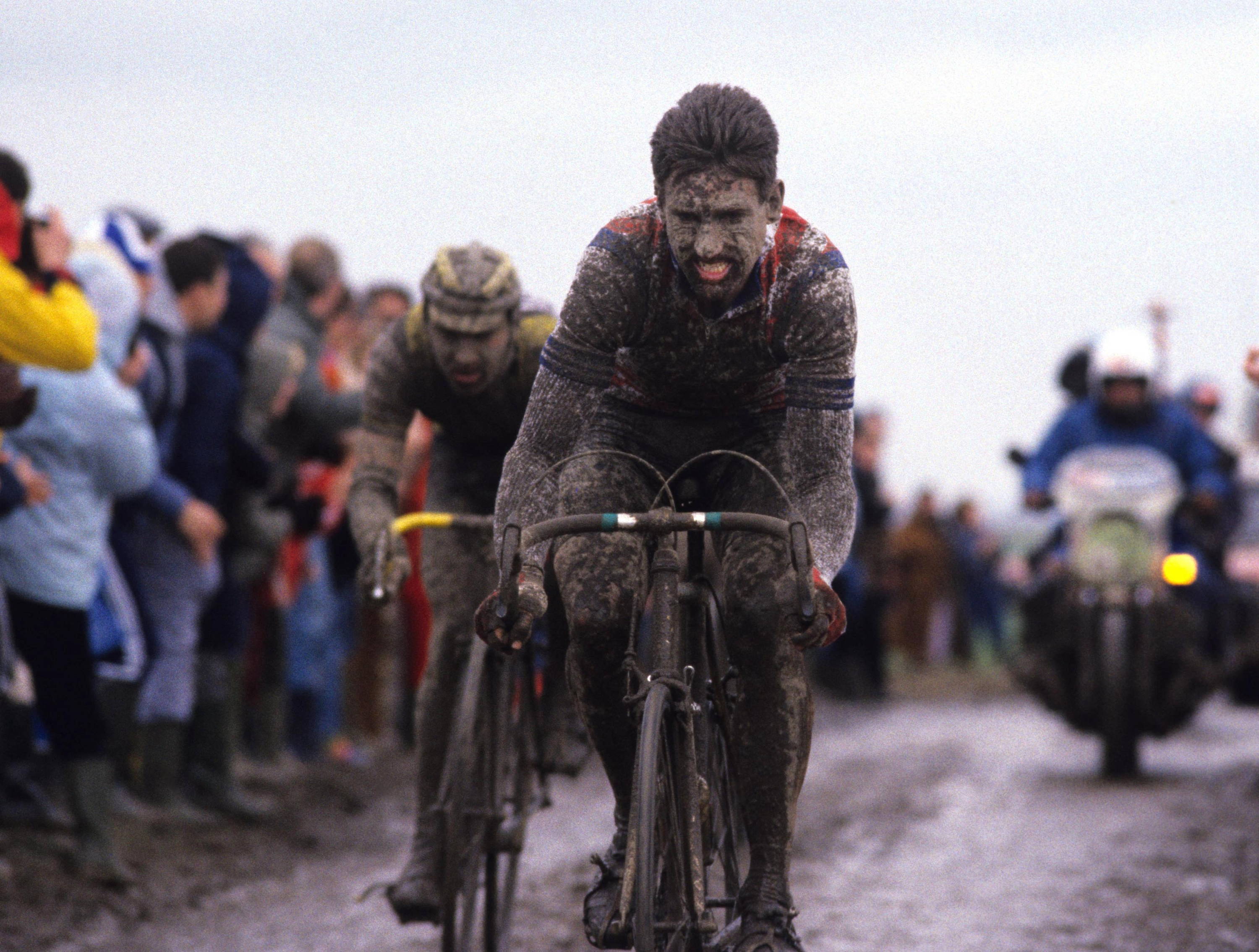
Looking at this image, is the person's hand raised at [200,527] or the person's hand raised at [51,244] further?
the person's hand raised at [200,527]

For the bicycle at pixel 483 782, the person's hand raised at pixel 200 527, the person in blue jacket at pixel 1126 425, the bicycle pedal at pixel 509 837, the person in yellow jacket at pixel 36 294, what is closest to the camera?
the bicycle at pixel 483 782

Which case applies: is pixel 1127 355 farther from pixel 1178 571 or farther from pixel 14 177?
pixel 14 177

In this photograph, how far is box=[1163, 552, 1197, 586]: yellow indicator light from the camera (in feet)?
42.2

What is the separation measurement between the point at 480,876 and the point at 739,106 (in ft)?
9.80

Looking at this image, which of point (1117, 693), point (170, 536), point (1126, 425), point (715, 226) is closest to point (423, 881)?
point (715, 226)

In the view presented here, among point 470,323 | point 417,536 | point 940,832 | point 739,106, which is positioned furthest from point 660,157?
point 417,536

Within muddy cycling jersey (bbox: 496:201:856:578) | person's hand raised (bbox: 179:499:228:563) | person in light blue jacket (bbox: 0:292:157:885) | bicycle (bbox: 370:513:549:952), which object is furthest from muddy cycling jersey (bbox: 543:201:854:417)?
person's hand raised (bbox: 179:499:228:563)

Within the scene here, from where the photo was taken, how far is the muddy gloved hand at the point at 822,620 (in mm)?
4961

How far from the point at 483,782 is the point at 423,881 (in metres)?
0.37

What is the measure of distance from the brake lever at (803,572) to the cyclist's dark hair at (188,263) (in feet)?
18.5

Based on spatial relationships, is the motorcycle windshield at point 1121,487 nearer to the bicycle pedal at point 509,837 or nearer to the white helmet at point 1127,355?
the white helmet at point 1127,355

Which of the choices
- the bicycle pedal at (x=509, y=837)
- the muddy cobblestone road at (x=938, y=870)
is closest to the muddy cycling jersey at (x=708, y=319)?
the bicycle pedal at (x=509, y=837)

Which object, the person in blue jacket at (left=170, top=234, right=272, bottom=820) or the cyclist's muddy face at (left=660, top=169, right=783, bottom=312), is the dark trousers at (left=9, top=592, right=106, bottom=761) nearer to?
the person in blue jacket at (left=170, top=234, right=272, bottom=820)

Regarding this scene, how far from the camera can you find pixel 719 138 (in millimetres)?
5082
